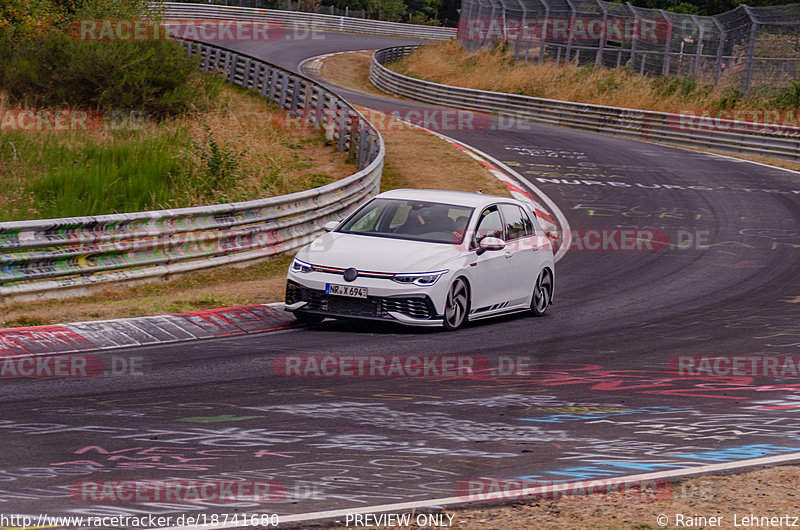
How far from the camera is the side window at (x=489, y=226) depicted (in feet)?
39.7

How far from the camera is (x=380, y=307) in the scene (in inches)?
429

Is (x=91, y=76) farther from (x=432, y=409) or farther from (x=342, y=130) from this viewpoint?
(x=432, y=409)

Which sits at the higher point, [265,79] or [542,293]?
[265,79]

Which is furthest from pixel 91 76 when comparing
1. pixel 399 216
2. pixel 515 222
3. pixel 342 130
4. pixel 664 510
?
pixel 664 510

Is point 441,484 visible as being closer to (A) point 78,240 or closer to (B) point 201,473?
(B) point 201,473

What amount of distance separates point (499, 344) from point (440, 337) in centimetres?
65

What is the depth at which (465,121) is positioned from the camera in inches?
1486

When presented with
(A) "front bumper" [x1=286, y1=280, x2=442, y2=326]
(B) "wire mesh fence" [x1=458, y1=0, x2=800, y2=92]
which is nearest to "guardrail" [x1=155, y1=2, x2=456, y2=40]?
(B) "wire mesh fence" [x1=458, y1=0, x2=800, y2=92]

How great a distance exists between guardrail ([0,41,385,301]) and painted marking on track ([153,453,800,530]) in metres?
7.28

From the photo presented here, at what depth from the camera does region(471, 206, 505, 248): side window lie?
39.7 feet

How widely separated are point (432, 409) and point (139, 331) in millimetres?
3993

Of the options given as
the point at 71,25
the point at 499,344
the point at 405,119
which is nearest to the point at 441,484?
the point at 499,344

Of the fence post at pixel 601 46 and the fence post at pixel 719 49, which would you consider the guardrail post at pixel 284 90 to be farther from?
the fence post at pixel 719 49

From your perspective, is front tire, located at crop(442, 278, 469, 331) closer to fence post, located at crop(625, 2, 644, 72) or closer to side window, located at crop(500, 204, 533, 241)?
side window, located at crop(500, 204, 533, 241)
